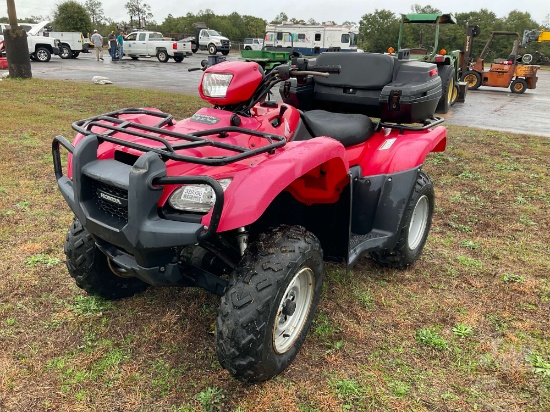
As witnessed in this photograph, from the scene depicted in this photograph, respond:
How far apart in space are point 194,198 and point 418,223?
2.29 meters

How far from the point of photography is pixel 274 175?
202cm

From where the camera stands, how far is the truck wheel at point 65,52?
86.7ft

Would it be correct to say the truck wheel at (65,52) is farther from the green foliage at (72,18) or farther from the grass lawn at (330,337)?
the grass lawn at (330,337)

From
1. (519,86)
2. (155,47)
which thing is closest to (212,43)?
Answer: (155,47)

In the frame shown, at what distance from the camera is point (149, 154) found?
1.96 meters

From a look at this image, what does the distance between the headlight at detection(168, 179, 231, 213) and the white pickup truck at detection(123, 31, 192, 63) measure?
2734cm

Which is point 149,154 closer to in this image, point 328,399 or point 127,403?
point 127,403

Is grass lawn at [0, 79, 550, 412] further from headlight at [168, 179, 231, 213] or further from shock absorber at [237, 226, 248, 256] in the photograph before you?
headlight at [168, 179, 231, 213]

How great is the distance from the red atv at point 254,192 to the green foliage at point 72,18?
51.3 metres

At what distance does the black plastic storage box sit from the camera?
338 cm

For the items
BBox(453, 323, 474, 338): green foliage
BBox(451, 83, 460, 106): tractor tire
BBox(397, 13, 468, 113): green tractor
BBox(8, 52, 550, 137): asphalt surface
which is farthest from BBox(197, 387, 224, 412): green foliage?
BBox(451, 83, 460, 106): tractor tire

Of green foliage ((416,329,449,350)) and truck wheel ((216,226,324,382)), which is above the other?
truck wheel ((216,226,324,382))

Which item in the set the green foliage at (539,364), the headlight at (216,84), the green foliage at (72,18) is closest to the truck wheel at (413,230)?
the green foliage at (539,364)

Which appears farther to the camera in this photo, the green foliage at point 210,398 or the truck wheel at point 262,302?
the green foliage at point 210,398
